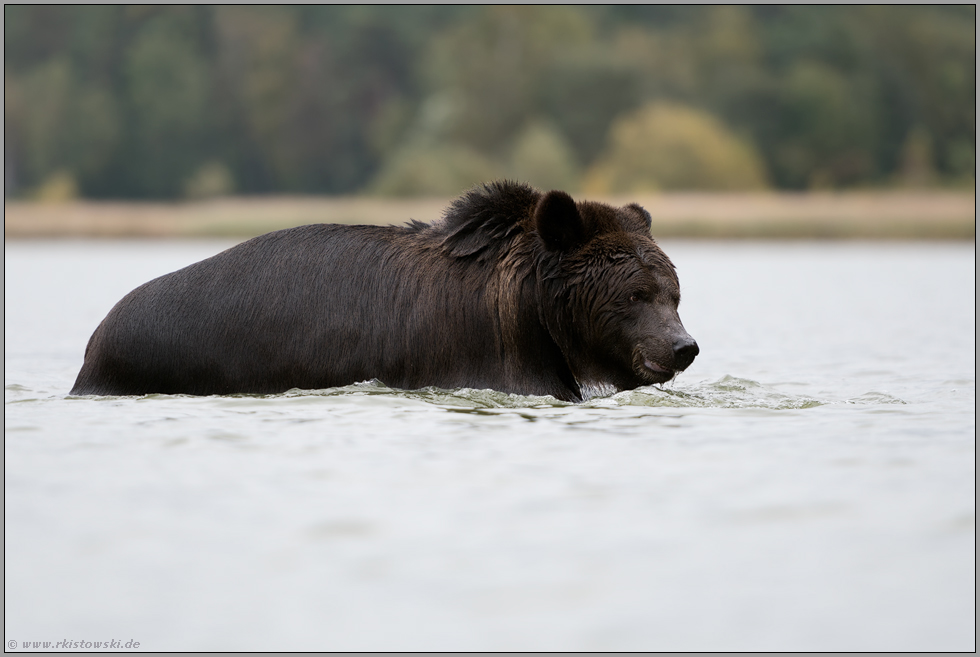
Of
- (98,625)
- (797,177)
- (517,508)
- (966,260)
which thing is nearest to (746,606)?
(517,508)

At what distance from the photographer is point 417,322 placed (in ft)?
26.2

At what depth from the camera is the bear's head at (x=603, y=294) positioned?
779cm

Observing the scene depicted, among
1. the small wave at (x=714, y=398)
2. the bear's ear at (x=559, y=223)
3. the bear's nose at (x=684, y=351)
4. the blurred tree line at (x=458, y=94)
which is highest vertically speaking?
the blurred tree line at (x=458, y=94)

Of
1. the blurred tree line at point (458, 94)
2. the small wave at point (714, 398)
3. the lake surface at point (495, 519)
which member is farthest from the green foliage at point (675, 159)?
the lake surface at point (495, 519)

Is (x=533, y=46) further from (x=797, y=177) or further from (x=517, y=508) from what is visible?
(x=517, y=508)

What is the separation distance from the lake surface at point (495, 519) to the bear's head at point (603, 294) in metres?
0.31

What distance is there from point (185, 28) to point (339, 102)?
14829 mm

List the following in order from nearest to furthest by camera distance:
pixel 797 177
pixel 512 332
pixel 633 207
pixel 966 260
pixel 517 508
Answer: pixel 517 508, pixel 512 332, pixel 633 207, pixel 966 260, pixel 797 177

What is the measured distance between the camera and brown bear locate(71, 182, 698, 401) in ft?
25.9

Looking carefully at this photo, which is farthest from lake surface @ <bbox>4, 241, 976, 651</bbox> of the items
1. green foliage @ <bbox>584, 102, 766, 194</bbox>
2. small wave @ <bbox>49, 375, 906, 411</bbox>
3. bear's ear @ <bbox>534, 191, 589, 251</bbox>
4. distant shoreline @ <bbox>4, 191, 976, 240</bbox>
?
green foliage @ <bbox>584, 102, 766, 194</bbox>

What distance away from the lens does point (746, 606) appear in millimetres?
4082

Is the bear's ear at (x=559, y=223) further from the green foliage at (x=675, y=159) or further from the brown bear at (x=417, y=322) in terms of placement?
the green foliage at (x=675, y=159)

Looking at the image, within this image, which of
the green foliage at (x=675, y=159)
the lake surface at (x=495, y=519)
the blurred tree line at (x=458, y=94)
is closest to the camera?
the lake surface at (x=495, y=519)

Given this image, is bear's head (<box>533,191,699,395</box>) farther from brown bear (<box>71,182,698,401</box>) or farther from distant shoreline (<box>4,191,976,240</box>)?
distant shoreline (<box>4,191,976,240</box>)
